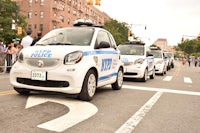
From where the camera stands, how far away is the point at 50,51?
5.47 meters

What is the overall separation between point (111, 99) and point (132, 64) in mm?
4849

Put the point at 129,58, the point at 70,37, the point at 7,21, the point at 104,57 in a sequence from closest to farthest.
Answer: the point at 70,37 < the point at 104,57 < the point at 129,58 < the point at 7,21

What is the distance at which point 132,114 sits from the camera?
484 centimetres

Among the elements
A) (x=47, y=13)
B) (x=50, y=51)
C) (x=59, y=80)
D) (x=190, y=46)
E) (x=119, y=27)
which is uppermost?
(x=47, y=13)

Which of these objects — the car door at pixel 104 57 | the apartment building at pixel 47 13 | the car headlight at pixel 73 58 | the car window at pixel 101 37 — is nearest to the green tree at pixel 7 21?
the apartment building at pixel 47 13

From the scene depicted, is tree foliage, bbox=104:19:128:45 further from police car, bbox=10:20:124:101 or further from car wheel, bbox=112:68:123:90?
police car, bbox=10:20:124:101

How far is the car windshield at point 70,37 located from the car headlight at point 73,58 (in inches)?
26.3

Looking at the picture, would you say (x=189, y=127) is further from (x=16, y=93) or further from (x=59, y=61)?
(x=16, y=93)

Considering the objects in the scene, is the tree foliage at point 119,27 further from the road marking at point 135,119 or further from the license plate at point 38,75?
the license plate at point 38,75

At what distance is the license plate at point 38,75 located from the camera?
209 inches

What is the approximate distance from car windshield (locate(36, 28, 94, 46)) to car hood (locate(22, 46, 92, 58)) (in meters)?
0.46

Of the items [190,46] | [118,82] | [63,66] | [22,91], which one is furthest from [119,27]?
[63,66]

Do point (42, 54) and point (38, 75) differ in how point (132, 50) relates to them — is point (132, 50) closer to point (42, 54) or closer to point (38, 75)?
point (42, 54)

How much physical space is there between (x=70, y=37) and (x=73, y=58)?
110 centimetres
